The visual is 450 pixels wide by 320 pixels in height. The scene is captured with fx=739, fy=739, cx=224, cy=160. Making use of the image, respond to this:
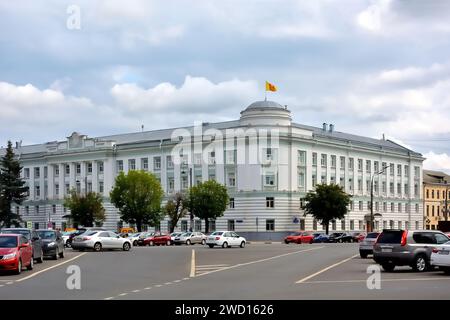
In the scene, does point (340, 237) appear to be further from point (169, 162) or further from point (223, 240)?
point (169, 162)

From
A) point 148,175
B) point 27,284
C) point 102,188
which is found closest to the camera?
point 27,284

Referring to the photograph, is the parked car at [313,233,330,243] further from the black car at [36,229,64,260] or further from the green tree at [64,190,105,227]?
the black car at [36,229,64,260]

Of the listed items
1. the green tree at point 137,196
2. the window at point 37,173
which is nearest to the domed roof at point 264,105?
the green tree at point 137,196

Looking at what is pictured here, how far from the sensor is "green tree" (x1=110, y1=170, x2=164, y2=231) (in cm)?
8719

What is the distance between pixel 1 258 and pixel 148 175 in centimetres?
6336

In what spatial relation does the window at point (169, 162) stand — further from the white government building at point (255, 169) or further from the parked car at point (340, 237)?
the parked car at point (340, 237)

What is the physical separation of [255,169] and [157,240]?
86.4 feet

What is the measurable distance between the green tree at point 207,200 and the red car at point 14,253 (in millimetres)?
56112

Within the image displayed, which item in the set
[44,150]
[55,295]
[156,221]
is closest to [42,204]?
[44,150]

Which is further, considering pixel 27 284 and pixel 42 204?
pixel 42 204

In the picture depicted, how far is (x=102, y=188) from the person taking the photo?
107 metres

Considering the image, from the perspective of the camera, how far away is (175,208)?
91.4m

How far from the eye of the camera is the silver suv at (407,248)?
26.8 m
